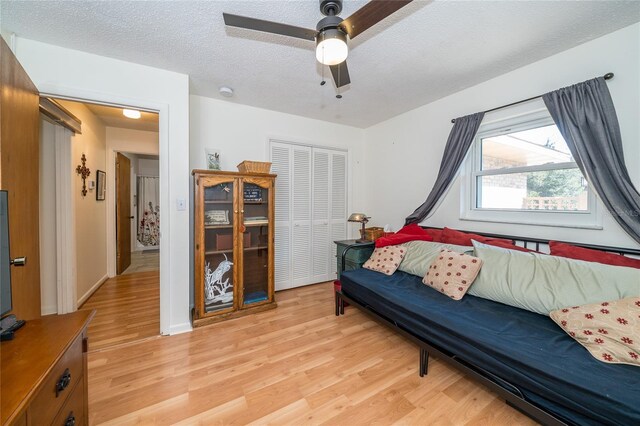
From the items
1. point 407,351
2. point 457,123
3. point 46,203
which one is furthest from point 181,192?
point 457,123

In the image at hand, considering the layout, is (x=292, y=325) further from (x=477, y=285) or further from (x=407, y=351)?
(x=477, y=285)

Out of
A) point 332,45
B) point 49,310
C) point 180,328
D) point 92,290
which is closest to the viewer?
point 332,45

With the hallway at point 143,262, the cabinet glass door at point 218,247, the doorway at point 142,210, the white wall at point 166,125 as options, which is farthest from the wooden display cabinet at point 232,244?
the doorway at point 142,210

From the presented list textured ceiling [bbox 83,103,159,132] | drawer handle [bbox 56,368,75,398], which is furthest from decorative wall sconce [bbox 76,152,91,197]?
drawer handle [bbox 56,368,75,398]

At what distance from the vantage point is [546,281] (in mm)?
1639

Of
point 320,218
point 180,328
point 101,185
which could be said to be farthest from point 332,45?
point 101,185

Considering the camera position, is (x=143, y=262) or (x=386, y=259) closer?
(x=386, y=259)

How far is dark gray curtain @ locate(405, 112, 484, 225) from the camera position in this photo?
2.47 meters

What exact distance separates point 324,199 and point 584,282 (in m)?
2.80

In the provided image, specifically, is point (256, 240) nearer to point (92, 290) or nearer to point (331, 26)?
point (331, 26)

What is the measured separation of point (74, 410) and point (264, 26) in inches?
80.8

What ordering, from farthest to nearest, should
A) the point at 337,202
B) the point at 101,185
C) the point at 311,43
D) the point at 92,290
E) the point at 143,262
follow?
the point at 143,262, the point at 337,202, the point at 101,185, the point at 92,290, the point at 311,43

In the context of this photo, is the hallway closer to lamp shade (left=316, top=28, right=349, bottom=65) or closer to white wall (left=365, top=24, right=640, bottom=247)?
white wall (left=365, top=24, right=640, bottom=247)

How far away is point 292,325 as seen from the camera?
8.06ft
